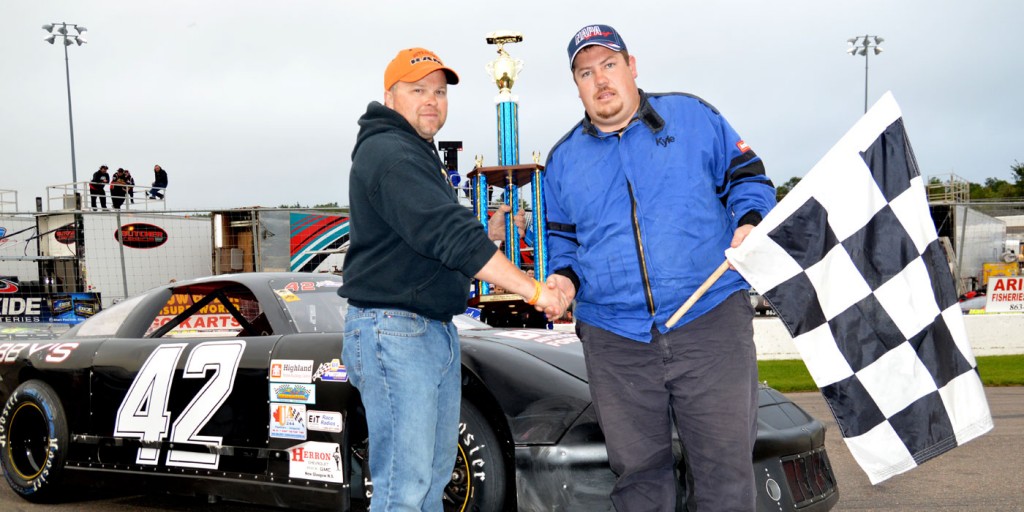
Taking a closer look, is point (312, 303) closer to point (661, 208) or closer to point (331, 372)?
point (331, 372)

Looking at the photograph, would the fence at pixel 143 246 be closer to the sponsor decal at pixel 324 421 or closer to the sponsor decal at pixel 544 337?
the sponsor decal at pixel 544 337

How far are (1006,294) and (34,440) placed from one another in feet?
42.5

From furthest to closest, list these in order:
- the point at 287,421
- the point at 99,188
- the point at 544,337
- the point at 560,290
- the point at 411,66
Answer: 1. the point at 99,188
2. the point at 544,337
3. the point at 287,421
4. the point at 560,290
5. the point at 411,66

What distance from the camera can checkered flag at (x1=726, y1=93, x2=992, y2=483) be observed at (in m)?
2.79

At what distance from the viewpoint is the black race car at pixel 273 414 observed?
329 cm

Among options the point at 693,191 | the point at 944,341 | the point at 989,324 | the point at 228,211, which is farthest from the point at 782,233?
the point at 228,211

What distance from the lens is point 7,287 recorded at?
1395 cm

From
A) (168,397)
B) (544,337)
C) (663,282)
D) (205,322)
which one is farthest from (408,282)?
(205,322)

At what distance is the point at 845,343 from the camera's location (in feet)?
9.27

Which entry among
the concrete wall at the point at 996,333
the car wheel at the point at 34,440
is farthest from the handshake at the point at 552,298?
the concrete wall at the point at 996,333

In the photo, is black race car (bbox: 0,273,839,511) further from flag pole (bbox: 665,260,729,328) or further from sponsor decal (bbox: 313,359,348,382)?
flag pole (bbox: 665,260,729,328)

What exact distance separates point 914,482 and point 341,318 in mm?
3096

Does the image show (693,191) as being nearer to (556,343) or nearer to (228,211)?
(556,343)

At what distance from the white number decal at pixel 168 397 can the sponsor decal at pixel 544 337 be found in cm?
123
